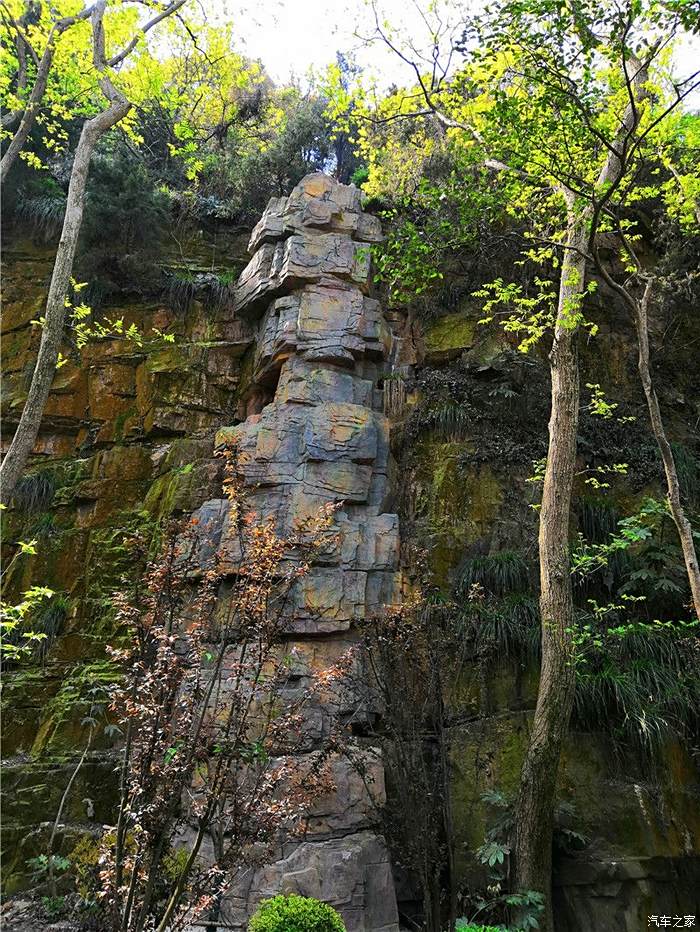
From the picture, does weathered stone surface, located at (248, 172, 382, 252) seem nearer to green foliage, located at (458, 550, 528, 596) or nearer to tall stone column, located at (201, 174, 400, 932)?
tall stone column, located at (201, 174, 400, 932)

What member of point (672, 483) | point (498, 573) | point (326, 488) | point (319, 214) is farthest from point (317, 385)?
point (672, 483)

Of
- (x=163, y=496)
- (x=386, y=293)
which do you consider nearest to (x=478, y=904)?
(x=163, y=496)

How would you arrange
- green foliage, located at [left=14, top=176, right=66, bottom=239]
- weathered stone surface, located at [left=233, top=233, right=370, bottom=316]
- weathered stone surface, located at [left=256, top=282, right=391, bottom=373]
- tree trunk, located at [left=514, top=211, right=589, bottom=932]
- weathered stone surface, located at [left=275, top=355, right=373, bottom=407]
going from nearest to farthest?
tree trunk, located at [left=514, top=211, right=589, bottom=932]
weathered stone surface, located at [left=275, top=355, right=373, bottom=407]
weathered stone surface, located at [left=256, top=282, right=391, bottom=373]
weathered stone surface, located at [left=233, top=233, right=370, bottom=316]
green foliage, located at [left=14, top=176, right=66, bottom=239]

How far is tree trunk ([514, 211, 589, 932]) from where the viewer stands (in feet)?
17.3

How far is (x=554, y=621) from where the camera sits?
580cm

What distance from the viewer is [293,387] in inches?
324

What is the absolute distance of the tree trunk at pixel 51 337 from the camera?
5816mm

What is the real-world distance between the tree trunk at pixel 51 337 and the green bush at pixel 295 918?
145 inches

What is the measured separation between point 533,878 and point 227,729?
289cm

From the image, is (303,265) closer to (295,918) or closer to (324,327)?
(324,327)

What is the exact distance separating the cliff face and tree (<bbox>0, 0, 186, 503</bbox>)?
2.04 meters

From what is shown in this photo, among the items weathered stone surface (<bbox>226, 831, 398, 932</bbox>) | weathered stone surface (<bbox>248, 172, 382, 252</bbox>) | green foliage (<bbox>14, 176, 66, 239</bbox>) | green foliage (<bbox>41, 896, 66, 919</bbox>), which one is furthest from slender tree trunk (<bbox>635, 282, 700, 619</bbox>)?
green foliage (<bbox>14, 176, 66, 239</bbox>)

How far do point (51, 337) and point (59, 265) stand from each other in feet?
2.75

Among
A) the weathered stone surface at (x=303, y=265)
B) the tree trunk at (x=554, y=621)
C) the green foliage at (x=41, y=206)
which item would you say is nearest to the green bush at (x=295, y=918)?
the tree trunk at (x=554, y=621)
